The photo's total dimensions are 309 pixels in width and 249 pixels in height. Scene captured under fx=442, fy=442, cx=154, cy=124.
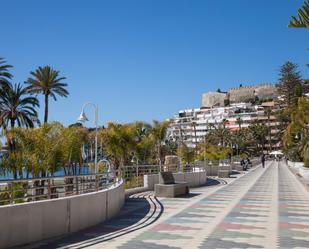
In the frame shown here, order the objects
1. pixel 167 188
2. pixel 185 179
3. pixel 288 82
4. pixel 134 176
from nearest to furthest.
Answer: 1. pixel 167 188
2. pixel 134 176
3. pixel 185 179
4. pixel 288 82

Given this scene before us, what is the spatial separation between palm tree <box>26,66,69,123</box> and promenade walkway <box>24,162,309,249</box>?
98.0 ft

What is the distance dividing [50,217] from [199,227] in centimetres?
359

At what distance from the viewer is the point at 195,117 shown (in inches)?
7436

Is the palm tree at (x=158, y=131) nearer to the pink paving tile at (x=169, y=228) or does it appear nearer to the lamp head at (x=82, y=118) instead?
the lamp head at (x=82, y=118)

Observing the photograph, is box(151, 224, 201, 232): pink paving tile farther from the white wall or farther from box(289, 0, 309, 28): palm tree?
the white wall

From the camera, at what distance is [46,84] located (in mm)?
43594

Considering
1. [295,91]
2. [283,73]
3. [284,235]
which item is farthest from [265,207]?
[283,73]

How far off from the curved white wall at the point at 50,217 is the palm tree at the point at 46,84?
111 ft

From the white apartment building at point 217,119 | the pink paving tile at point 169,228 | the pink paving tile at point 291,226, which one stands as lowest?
the pink paving tile at point 291,226

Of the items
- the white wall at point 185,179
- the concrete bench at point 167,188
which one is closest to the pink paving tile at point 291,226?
the concrete bench at point 167,188

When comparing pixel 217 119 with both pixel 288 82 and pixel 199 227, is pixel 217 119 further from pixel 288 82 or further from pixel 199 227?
pixel 199 227

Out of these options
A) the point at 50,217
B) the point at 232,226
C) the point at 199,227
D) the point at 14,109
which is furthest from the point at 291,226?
the point at 14,109

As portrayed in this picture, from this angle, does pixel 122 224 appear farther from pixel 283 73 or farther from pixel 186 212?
pixel 283 73

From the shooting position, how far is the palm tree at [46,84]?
43344mm
